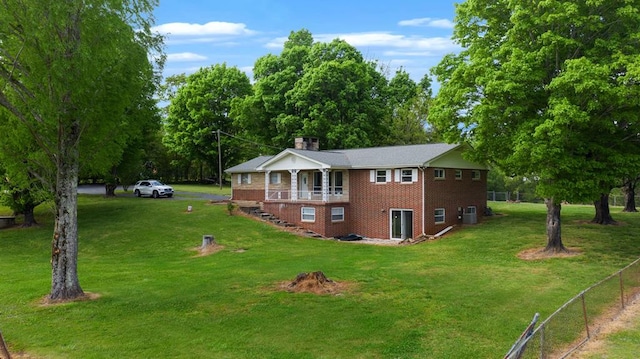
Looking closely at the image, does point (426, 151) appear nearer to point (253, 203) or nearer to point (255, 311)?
point (253, 203)

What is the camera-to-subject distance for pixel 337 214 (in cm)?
3092

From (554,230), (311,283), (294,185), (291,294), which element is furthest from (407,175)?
(291,294)

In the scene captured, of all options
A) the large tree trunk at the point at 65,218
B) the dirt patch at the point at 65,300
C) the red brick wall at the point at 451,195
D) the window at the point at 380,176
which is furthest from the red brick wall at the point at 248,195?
the large tree trunk at the point at 65,218

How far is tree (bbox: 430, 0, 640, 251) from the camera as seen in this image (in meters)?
17.6

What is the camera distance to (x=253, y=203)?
118 feet

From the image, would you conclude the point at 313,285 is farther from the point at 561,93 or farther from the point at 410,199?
the point at 410,199

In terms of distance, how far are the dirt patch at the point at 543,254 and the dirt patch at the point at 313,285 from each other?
980 centimetres

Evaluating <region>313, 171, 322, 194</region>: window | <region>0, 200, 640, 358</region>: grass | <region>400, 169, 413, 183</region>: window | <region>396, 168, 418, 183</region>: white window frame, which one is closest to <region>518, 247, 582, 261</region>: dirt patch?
<region>0, 200, 640, 358</region>: grass

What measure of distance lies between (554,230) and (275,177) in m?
20.5

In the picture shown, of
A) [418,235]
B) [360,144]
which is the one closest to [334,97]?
[360,144]

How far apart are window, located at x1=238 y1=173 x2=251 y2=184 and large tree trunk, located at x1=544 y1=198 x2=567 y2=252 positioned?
23974mm

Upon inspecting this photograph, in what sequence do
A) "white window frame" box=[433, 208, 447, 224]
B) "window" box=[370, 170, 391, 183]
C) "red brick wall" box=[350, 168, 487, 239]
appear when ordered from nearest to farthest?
"red brick wall" box=[350, 168, 487, 239], "white window frame" box=[433, 208, 447, 224], "window" box=[370, 170, 391, 183]

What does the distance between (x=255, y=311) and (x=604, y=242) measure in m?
18.4

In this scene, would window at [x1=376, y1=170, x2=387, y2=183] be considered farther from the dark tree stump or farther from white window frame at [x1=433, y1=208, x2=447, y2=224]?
the dark tree stump
